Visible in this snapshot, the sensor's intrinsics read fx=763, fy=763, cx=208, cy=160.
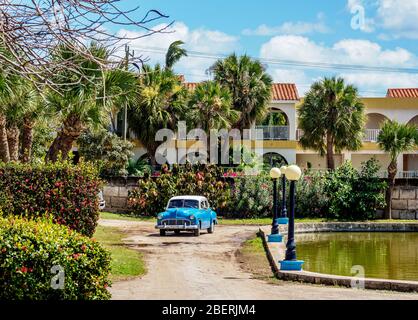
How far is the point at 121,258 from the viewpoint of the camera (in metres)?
17.4

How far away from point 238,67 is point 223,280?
28.7m

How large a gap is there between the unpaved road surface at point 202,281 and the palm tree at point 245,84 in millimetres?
19621

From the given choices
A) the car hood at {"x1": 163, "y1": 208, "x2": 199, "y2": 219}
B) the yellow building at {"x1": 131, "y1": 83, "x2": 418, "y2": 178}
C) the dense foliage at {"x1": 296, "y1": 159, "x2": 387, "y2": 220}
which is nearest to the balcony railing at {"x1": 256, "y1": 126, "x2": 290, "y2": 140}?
the yellow building at {"x1": 131, "y1": 83, "x2": 418, "y2": 178}

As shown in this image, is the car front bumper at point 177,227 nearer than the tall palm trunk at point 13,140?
Yes

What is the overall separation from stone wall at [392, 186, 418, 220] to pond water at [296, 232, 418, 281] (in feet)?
16.9

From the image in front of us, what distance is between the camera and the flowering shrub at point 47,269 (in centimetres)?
1002

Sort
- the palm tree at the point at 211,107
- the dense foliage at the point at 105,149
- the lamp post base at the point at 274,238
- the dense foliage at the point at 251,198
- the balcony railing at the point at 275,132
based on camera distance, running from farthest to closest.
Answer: the balcony railing at the point at 275,132
the palm tree at the point at 211,107
the dense foliage at the point at 105,149
the dense foliage at the point at 251,198
the lamp post base at the point at 274,238

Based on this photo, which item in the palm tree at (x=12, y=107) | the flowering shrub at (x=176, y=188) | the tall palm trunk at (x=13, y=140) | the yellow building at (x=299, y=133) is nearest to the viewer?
the palm tree at (x=12, y=107)

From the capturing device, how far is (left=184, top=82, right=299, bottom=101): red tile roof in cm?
4959

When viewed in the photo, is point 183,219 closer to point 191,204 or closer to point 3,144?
point 191,204

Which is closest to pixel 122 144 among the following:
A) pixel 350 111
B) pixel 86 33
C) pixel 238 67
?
pixel 238 67

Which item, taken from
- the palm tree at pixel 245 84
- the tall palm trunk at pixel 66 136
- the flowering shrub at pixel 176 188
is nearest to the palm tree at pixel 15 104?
the tall palm trunk at pixel 66 136

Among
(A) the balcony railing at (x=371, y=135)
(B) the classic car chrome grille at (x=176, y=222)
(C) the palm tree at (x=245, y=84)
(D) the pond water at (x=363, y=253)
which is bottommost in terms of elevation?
(D) the pond water at (x=363, y=253)

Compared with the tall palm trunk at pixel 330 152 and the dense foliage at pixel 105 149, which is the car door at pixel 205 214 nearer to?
the dense foliage at pixel 105 149
